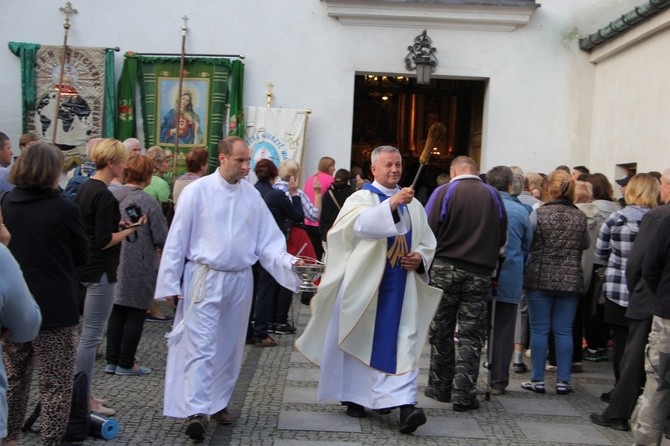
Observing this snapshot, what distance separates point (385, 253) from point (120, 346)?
270cm

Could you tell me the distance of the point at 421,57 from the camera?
12.8 metres

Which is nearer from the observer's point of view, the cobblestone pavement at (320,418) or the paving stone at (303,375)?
the cobblestone pavement at (320,418)

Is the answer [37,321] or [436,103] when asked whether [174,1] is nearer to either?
[436,103]

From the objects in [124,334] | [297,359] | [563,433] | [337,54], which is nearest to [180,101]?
[337,54]

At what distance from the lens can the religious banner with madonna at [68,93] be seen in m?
12.8

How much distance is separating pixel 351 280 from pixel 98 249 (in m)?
1.75

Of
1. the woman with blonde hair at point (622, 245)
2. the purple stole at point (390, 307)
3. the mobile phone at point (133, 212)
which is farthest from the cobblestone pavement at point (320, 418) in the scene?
the mobile phone at point (133, 212)

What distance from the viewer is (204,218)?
5.82m

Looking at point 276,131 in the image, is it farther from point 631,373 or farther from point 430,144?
point 631,373

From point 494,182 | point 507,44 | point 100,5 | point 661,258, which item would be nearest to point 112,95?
point 100,5

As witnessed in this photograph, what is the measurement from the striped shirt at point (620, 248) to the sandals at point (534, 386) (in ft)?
3.43

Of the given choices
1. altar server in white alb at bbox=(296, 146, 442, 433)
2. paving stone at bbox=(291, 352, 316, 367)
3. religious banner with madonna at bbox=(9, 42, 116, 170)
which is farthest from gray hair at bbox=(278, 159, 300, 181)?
religious banner with madonna at bbox=(9, 42, 116, 170)

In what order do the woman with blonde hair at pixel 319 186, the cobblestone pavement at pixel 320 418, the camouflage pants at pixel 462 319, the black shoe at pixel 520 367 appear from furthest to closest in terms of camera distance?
the woman with blonde hair at pixel 319 186 → the black shoe at pixel 520 367 → the camouflage pants at pixel 462 319 → the cobblestone pavement at pixel 320 418

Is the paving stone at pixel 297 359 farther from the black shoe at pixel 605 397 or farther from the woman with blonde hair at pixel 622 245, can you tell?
the woman with blonde hair at pixel 622 245
